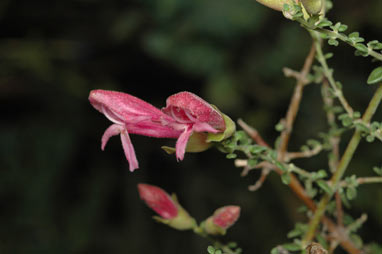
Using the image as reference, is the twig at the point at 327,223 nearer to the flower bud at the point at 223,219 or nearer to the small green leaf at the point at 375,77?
the flower bud at the point at 223,219

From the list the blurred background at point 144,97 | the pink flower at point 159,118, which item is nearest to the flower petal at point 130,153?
the pink flower at point 159,118

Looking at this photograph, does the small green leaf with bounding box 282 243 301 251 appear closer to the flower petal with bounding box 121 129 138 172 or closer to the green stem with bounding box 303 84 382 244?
the green stem with bounding box 303 84 382 244

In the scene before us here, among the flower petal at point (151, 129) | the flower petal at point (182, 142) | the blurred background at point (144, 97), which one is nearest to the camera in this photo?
the flower petal at point (182, 142)

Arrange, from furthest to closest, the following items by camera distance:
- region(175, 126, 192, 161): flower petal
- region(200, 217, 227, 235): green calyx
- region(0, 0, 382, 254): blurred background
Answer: region(0, 0, 382, 254): blurred background → region(200, 217, 227, 235): green calyx → region(175, 126, 192, 161): flower petal

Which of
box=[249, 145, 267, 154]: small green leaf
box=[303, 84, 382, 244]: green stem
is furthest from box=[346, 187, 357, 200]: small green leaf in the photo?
box=[249, 145, 267, 154]: small green leaf

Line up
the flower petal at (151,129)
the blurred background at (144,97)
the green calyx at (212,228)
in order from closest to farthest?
1. the flower petal at (151,129)
2. the green calyx at (212,228)
3. the blurred background at (144,97)

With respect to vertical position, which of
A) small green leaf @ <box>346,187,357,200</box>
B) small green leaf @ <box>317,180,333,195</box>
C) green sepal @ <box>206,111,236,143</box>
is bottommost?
small green leaf @ <box>317,180,333,195</box>
